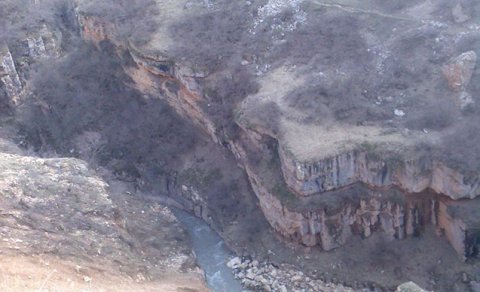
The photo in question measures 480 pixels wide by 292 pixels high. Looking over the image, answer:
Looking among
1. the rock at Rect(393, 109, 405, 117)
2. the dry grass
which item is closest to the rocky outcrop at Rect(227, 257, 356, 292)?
the dry grass

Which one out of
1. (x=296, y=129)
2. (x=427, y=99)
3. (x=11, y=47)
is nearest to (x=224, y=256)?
(x=296, y=129)

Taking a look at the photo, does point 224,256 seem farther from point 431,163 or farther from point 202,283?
point 431,163

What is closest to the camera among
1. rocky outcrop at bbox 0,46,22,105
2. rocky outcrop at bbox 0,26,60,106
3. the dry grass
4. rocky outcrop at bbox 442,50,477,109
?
the dry grass

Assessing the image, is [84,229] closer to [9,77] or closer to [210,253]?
[210,253]

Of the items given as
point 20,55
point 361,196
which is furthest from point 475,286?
point 20,55

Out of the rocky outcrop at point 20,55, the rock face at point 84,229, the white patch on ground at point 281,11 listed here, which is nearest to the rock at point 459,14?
the white patch on ground at point 281,11

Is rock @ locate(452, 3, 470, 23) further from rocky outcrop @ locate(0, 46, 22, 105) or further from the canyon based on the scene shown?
rocky outcrop @ locate(0, 46, 22, 105)
